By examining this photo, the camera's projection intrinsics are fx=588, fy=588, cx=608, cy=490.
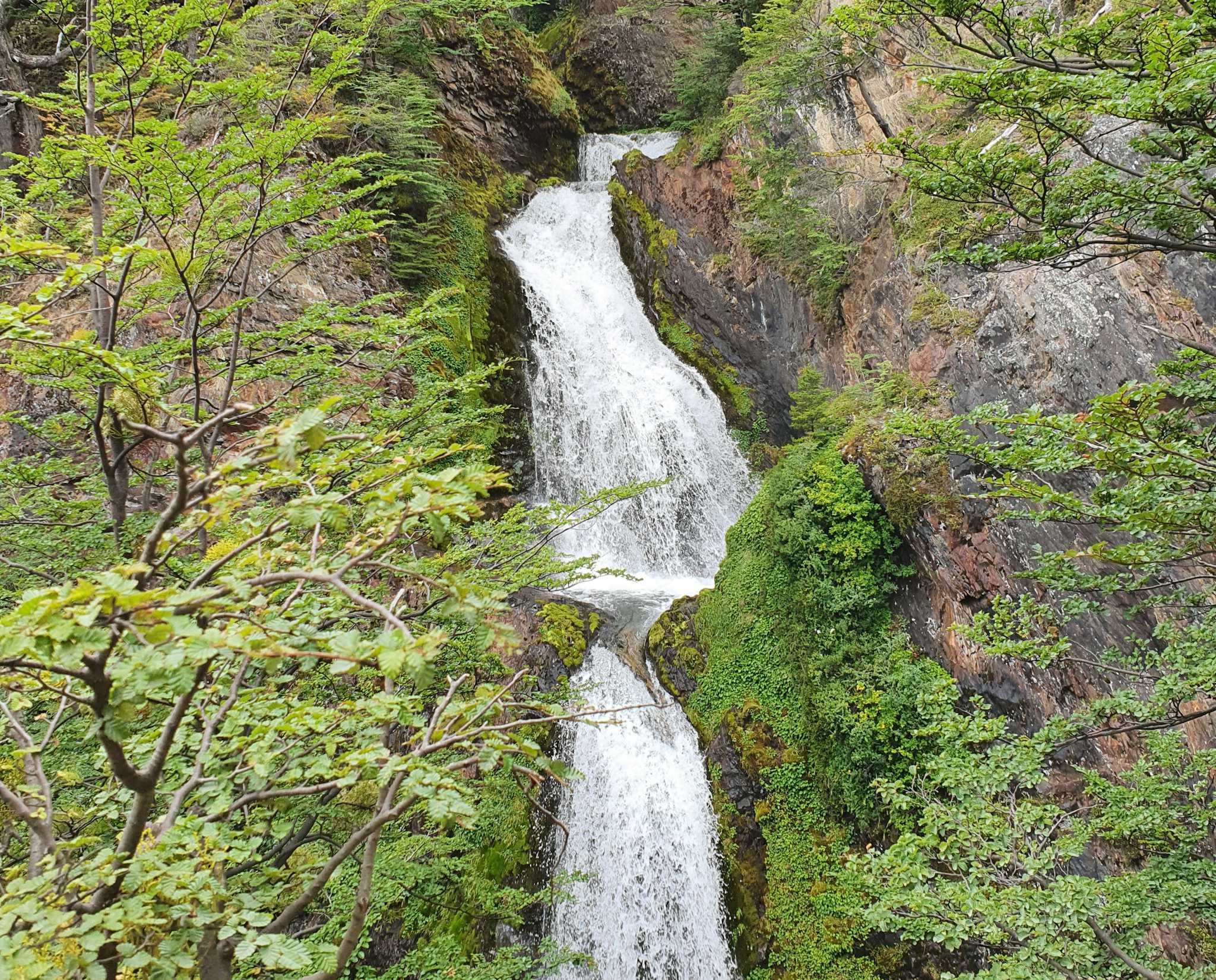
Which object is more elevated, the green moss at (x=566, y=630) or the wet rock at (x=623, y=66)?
the wet rock at (x=623, y=66)

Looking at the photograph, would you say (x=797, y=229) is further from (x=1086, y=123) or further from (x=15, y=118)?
(x=15, y=118)

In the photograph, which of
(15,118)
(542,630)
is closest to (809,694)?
(542,630)

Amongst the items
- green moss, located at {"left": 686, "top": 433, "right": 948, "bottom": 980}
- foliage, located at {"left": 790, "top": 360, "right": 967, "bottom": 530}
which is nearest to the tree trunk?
green moss, located at {"left": 686, "top": 433, "right": 948, "bottom": 980}

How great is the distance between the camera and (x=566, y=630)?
8945 millimetres

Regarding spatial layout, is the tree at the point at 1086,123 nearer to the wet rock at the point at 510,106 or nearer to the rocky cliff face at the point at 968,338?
the rocky cliff face at the point at 968,338

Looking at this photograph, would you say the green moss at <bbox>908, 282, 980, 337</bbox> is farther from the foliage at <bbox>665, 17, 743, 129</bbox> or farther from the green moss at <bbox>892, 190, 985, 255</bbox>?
the foliage at <bbox>665, 17, 743, 129</bbox>

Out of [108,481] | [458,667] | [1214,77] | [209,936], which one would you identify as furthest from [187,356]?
[1214,77]

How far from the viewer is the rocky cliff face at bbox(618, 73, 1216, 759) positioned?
5.63m

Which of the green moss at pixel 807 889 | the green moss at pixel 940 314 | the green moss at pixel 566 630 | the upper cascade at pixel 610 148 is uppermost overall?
the upper cascade at pixel 610 148

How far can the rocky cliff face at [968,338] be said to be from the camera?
222 inches

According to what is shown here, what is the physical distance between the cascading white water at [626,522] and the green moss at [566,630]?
298 millimetres

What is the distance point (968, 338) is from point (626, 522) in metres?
6.65

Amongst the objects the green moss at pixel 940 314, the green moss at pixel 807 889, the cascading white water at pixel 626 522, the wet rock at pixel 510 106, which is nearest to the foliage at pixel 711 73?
the cascading white water at pixel 626 522

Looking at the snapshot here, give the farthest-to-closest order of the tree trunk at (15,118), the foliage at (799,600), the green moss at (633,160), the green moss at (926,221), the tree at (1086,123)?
1. the green moss at (633,160)
2. the green moss at (926,221)
3. the foliage at (799,600)
4. the tree trunk at (15,118)
5. the tree at (1086,123)
